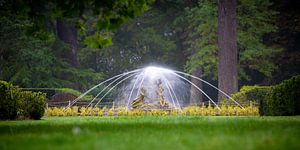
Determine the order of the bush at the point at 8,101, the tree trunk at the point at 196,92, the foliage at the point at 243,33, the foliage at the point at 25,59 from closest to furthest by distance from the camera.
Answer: the bush at the point at 8,101 → the foliage at the point at 25,59 → the foliage at the point at 243,33 → the tree trunk at the point at 196,92

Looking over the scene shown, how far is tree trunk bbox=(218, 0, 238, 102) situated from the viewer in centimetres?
2857

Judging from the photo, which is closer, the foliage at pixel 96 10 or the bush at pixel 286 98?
the foliage at pixel 96 10

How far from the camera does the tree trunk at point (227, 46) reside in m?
28.6

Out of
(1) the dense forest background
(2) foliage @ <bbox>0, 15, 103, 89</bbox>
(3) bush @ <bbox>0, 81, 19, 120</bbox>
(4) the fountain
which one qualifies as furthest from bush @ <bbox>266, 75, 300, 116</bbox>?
(2) foliage @ <bbox>0, 15, 103, 89</bbox>

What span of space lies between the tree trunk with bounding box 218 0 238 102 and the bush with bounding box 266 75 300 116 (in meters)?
12.3

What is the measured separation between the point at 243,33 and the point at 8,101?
70.5ft

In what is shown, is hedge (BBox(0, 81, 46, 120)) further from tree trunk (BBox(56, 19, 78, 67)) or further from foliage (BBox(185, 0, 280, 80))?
tree trunk (BBox(56, 19, 78, 67))

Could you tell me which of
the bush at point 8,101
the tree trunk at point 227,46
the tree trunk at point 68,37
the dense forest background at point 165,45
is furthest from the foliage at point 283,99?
the tree trunk at point 68,37

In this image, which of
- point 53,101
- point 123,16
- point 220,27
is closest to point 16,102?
point 123,16

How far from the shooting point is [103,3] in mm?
9508

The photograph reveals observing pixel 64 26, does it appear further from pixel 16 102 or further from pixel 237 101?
pixel 16 102

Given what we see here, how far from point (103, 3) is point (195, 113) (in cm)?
1326

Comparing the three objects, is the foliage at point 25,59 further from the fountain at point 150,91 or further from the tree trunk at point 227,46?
the tree trunk at point 227,46

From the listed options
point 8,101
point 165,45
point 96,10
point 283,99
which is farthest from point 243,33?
point 96,10
